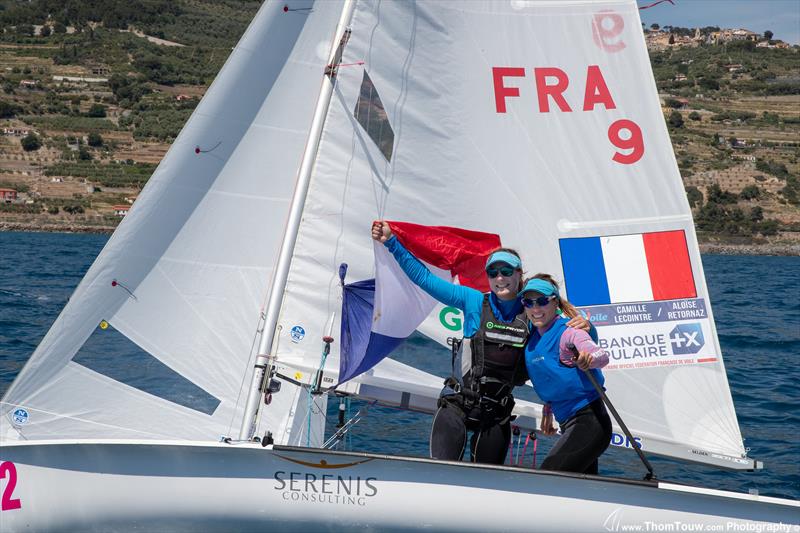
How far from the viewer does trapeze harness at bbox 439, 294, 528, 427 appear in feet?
17.3

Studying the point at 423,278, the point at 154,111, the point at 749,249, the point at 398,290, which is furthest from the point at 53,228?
the point at 423,278

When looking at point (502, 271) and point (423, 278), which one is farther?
point (423, 278)

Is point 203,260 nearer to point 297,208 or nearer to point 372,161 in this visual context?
point 297,208

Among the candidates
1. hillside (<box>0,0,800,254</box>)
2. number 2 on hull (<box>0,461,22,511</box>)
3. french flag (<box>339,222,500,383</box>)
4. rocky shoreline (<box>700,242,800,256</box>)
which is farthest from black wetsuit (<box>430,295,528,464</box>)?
rocky shoreline (<box>700,242,800,256</box>)

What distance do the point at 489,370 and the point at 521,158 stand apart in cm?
150

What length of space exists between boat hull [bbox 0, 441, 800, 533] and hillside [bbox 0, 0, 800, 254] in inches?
1987

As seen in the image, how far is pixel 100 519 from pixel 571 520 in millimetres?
2353

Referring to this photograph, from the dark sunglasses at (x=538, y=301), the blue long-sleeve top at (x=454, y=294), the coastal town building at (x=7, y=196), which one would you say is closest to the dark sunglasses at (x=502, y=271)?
the blue long-sleeve top at (x=454, y=294)

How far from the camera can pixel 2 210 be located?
5572cm

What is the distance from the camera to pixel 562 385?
5.12m

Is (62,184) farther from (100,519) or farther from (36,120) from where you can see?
(100,519)

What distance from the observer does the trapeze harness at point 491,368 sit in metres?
5.29

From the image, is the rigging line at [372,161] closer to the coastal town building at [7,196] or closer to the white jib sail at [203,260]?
the white jib sail at [203,260]

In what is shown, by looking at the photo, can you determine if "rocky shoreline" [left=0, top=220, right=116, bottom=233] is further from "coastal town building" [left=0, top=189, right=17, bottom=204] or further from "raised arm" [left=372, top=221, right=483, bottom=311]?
"raised arm" [left=372, top=221, right=483, bottom=311]
